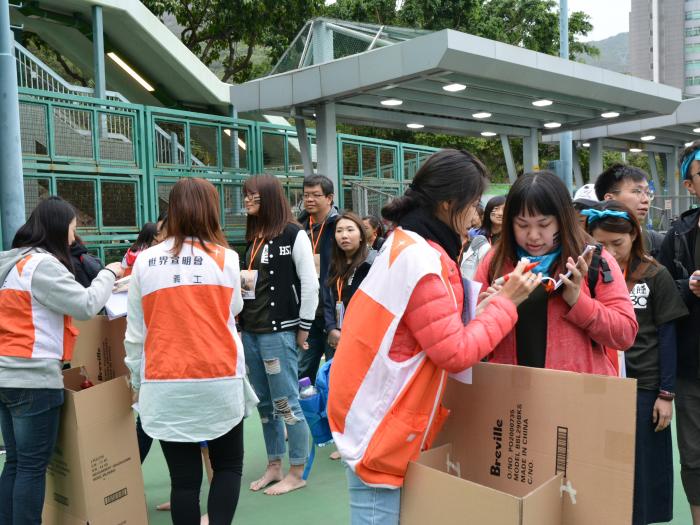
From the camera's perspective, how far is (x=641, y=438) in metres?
2.74

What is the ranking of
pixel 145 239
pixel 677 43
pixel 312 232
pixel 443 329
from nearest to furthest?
1. pixel 443 329
2. pixel 145 239
3. pixel 312 232
4. pixel 677 43

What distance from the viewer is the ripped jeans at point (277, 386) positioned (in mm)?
3791

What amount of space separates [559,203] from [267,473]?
→ 8.82 ft

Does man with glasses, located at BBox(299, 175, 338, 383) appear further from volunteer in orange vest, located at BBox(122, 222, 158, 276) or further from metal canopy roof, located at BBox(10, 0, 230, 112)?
metal canopy roof, located at BBox(10, 0, 230, 112)

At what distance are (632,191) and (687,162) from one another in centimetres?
54

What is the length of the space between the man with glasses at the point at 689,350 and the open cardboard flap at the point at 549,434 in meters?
1.34

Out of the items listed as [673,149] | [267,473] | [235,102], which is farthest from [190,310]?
[673,149]

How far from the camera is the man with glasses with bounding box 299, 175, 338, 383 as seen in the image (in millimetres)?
4734

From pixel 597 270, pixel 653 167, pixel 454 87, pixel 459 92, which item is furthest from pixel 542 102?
pixel 653 167

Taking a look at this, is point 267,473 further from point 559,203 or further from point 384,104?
point 384,104

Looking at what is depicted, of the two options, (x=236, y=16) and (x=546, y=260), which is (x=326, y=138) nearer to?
(x=546, y=260)

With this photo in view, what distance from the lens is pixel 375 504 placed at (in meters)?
1.83

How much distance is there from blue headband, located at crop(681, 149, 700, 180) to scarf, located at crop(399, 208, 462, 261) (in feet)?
4.74

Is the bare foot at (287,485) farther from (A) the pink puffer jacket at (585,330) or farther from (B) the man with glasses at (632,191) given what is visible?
(B) the man with glasses at (632,191)
